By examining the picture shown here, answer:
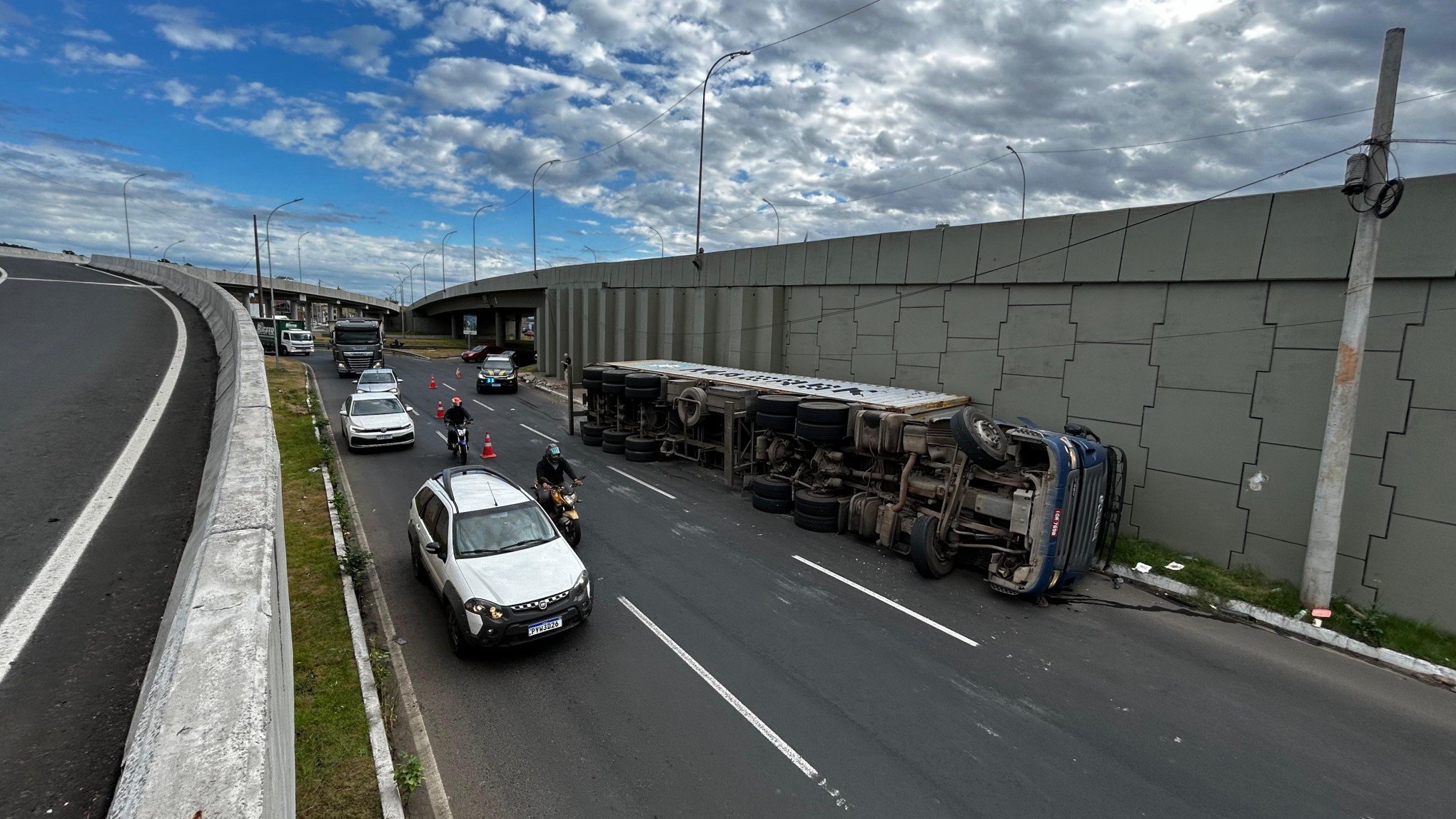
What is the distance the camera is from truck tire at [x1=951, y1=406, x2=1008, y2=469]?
31.6 feet

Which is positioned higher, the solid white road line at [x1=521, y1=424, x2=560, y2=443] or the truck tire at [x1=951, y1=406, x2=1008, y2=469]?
the truck tire at [x1=951, y1=406, x2=1008, y2=469]

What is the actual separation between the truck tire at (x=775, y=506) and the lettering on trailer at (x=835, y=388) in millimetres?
2590

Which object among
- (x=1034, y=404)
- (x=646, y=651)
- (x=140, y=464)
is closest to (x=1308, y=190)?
(x=1034, y=404)

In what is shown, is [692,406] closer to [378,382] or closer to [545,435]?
[545,435]

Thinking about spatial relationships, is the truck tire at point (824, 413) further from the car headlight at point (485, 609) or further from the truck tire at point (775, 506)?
the car headlight at point (485, 609)

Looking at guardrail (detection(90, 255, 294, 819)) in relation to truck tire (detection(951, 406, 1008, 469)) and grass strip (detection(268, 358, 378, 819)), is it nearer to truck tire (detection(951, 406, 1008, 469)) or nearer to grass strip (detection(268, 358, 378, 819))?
grass strip (detection(268, 358, 378, 819))

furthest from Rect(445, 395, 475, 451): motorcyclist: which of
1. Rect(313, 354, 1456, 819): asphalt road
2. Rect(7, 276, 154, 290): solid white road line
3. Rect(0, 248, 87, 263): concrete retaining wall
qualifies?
Rect(0, 248, 87, 263): concrete retaining wall

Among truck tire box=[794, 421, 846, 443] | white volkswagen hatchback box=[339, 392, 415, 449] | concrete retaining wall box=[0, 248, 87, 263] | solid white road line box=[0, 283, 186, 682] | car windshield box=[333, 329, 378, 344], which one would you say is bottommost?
white volkswagen hatchback box=[339, 392, 415, 449]

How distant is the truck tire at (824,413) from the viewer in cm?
1263

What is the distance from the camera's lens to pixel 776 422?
45.9ft

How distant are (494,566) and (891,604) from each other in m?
5.59

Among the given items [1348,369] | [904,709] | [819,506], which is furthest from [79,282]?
[1348,369]

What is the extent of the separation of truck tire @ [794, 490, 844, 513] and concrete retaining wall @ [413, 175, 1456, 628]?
14.9 ft

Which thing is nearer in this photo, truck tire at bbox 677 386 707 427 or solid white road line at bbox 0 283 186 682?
solid white road line at bbox 0 283 186 682
